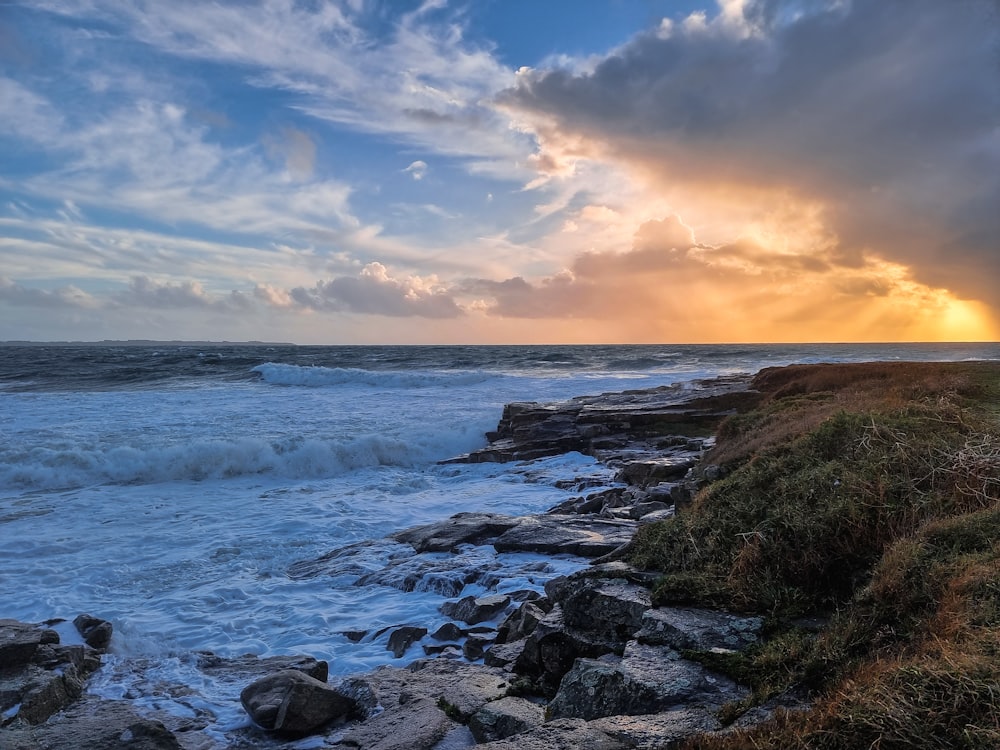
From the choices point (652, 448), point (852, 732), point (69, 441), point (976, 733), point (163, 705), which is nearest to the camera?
point (976, 733)

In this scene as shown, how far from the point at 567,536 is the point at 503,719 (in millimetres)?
6037

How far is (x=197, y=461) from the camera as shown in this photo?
66.3 ft

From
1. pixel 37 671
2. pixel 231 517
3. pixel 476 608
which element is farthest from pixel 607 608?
pixel 231 517

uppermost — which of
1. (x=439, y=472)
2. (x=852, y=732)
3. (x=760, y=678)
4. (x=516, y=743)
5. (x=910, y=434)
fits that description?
(x=910, y=434)

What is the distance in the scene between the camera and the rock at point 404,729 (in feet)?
16.3

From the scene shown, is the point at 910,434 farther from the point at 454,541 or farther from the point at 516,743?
the point at 454,541

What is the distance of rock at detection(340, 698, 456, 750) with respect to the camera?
4.96 metres

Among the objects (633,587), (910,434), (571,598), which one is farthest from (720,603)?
(910,434)

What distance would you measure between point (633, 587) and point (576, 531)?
4885 millimetres

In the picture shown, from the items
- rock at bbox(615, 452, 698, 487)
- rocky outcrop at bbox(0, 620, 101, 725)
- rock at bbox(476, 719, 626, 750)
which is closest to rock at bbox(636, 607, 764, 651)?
rock at bbox(476, 719, 626, 750)

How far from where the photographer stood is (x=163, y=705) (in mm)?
6629

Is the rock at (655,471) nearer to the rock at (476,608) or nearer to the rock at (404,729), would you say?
the rock at (476,608)

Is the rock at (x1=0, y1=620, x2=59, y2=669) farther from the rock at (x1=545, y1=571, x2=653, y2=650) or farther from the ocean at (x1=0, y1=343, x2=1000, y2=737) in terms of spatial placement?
the rock at (x1=545, y1=571, x2=653, y2=650)

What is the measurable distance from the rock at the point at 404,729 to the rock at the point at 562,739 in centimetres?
96
